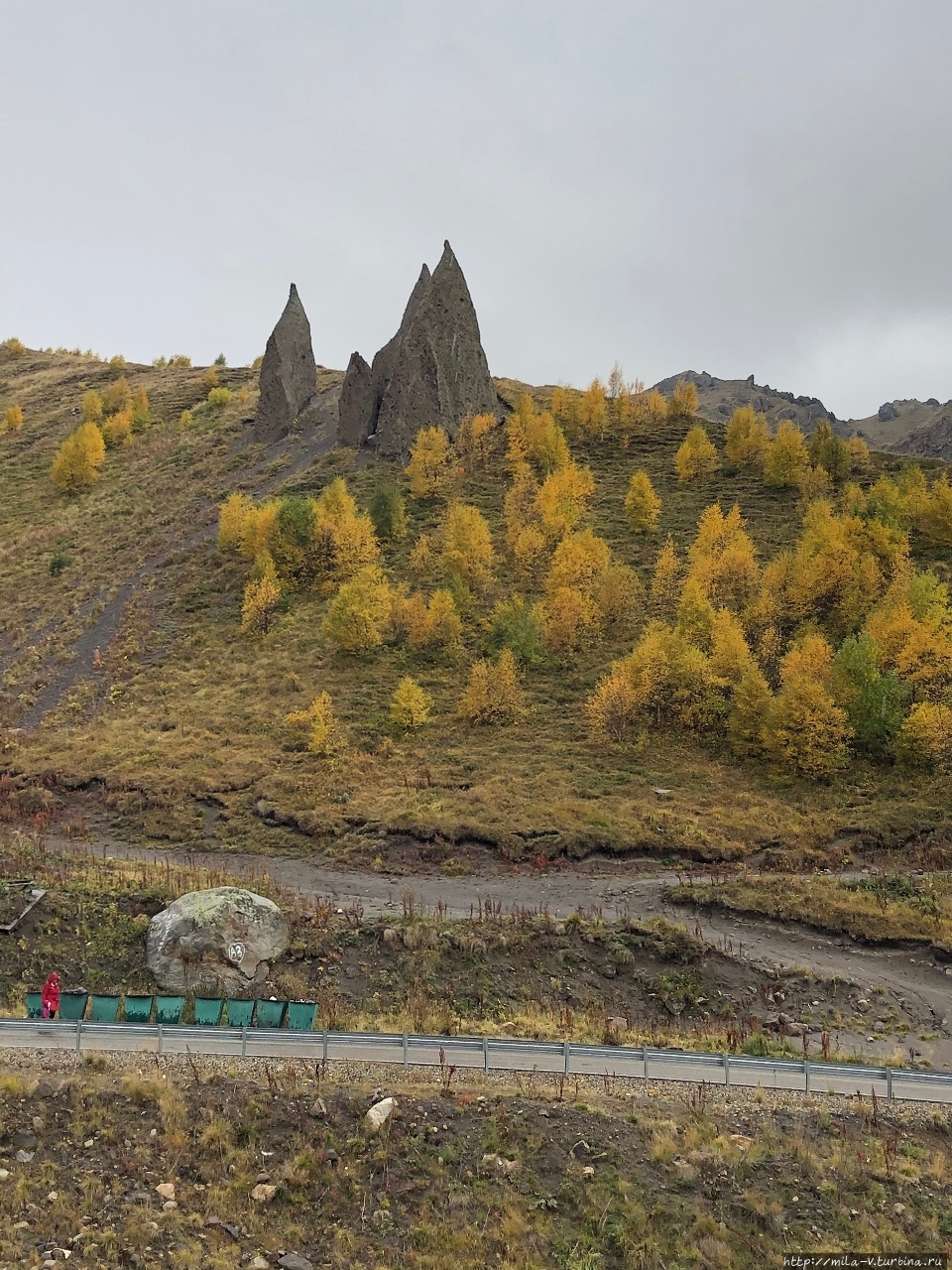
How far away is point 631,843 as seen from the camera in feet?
110

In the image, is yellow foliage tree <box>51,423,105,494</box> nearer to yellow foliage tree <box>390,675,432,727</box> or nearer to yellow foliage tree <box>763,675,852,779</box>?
yellow foliage tree <box>390,675,432,727</box>

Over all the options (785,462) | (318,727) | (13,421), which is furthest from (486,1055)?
(13,421)

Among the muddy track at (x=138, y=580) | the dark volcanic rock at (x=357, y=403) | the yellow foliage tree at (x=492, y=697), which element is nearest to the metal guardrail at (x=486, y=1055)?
the yellow foliage tree at (x=492, y=697)

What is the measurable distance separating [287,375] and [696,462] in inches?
1817

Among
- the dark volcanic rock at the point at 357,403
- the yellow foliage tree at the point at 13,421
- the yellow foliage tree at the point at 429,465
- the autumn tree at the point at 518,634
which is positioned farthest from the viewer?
the yellow foliage tree at the point at 13,421

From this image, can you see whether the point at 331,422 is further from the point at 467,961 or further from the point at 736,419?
the point at 467,961

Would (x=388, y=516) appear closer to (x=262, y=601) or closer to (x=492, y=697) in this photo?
(x=262, y=601)

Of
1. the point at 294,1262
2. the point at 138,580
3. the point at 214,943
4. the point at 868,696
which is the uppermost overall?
the point at 138,580

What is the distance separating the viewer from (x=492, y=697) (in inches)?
1719

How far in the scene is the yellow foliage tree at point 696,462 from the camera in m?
74.3

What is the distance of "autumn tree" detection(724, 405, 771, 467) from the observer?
252ft

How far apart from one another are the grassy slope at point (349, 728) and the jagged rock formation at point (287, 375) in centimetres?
1481

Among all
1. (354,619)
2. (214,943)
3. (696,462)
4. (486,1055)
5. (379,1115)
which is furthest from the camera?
(696,462)

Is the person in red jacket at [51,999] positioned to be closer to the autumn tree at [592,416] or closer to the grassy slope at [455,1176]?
the grassy slope at [455,1176]
